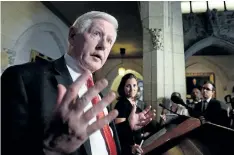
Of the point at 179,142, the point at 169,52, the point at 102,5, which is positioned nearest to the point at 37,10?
the point at 102,5

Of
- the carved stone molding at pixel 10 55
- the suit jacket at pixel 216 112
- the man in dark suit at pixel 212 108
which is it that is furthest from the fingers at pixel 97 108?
the carved stone molding at pixel 10 55

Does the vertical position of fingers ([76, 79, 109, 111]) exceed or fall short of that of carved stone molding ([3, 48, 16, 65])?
it falls short

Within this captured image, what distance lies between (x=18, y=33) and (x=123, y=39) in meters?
3.94

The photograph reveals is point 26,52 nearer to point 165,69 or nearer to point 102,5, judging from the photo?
point 102,5

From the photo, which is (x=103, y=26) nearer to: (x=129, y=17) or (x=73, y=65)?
(x=73, y=65)

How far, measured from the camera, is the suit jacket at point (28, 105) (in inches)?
25.2

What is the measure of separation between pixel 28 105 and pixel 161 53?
2793mm

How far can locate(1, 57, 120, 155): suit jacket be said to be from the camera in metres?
0.64

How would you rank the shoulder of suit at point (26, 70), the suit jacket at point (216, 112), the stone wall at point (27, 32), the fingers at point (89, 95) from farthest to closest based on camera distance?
the stone wall at point (27, 32), the suit jacket at point (216, 112), the shoulder of suit at point (26, 70), the fingers at point (89, 95)

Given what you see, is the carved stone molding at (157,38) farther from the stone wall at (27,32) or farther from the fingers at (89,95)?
the fingers at (89,95)

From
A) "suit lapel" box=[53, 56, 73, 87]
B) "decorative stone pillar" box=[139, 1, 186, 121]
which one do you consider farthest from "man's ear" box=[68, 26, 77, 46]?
"decorative stone pillar" box=[139, 1, 186, 121]

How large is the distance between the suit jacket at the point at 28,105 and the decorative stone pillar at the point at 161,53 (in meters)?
2.55

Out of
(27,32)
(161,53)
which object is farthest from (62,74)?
(27,32)

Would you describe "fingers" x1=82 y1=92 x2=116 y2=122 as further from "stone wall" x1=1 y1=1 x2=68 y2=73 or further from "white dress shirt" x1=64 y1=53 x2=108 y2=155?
"stone wall" x1=1 y1=1 x2=68 y2=73
